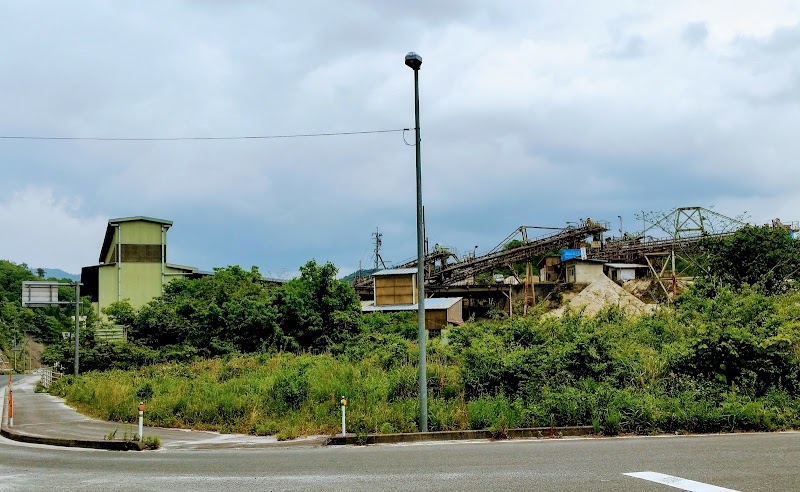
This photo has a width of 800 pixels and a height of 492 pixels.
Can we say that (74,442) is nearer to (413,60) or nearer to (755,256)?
(413,60)

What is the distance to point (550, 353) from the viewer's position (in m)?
18.8

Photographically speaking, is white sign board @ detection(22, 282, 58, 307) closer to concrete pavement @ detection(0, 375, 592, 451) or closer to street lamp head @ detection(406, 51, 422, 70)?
concrete pavement @ detection(0, 375, 592, 451)

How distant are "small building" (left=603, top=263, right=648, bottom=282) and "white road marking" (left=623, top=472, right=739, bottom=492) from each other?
199ft

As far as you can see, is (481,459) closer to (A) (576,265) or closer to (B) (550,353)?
(B) (550,353)

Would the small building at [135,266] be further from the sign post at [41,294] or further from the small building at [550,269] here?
the small building at [550,269]

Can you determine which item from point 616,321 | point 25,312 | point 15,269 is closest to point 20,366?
point 25,312

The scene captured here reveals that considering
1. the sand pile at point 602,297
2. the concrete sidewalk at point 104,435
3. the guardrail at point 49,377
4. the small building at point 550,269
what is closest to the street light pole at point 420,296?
the concrete sidewalk at point 104,435

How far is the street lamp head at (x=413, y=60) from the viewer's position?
51.9ft

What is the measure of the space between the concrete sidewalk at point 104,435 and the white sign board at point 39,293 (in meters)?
11.4

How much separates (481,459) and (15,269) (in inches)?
6869

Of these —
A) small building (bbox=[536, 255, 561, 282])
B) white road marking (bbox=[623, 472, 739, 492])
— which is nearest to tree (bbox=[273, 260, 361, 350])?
white road marking (bbox=[623, 472, 739, 492])

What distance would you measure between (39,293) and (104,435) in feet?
66.4

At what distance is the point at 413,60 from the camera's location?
52.2ft

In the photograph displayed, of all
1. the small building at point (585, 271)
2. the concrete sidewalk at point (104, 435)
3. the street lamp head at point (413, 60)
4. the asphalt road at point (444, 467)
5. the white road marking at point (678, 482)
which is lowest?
the concrete sidewalk at point (104, 435)
